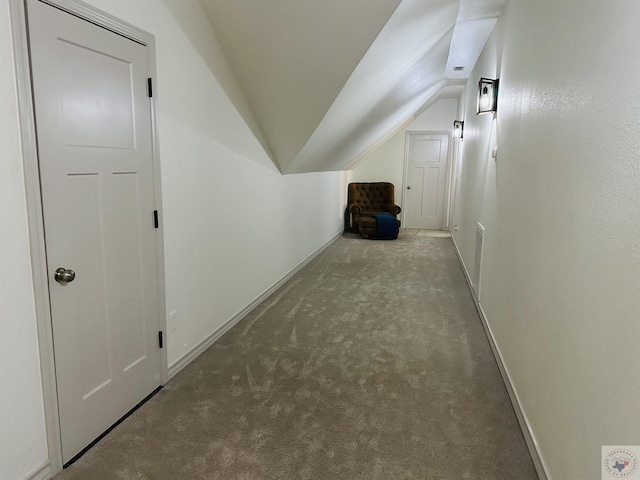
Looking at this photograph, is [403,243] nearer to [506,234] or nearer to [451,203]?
[451,203]

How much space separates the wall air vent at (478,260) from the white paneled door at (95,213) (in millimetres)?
2813

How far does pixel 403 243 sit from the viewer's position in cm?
738

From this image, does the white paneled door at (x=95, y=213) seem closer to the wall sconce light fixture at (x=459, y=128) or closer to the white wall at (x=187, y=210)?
the white wall at (x=187, y=210)

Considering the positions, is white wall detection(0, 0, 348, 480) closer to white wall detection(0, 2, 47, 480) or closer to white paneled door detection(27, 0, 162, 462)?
white wall detection(0, 2, 47, 480)

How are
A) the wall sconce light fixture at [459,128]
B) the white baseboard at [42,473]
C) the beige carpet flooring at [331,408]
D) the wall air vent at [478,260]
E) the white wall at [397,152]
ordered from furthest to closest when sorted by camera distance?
the white wall at [397,152] → the wall sconce light fixture at [459,128] → the wall air vent at [478,260] → the beige carpet flooring at [331,408] → the white baseboard at [42,473]

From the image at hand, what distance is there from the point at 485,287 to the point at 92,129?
3.08 m

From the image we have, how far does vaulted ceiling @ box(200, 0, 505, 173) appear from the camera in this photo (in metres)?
2.71

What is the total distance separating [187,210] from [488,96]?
2684mm

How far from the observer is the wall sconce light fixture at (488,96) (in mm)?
3615

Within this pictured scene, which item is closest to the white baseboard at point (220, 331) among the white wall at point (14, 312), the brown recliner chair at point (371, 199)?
the white wall at point (14, 312)

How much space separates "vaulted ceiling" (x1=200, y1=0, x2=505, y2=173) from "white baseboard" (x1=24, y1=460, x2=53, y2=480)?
8.61ft

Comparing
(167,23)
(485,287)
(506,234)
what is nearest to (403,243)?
(485,287)

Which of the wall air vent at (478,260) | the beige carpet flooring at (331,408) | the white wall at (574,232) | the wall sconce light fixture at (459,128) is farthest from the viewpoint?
the wall sconce light fixture at (459,128)

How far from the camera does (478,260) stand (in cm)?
412
